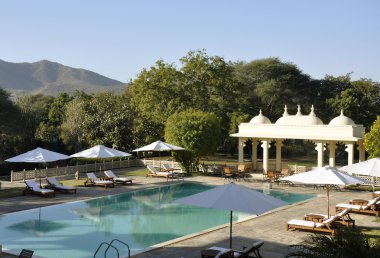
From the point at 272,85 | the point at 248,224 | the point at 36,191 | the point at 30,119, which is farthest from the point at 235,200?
the point at 272,85

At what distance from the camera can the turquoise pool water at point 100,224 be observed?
44.2ft

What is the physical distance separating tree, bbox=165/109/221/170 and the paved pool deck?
5.25 m

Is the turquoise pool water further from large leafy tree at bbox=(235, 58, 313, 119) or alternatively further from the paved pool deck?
large leafy tree at bbox=(235, 58, 313, 119)

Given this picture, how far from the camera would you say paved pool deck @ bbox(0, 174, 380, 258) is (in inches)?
472

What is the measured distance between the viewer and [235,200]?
1067 centimetres

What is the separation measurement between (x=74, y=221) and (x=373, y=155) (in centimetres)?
1602

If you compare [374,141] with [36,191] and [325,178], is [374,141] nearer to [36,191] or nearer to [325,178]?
[325,178]

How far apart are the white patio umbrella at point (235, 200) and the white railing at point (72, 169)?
1528 cm

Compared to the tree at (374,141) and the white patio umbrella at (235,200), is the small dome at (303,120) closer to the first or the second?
the tree at (374,141)

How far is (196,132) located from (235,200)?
19.7 m

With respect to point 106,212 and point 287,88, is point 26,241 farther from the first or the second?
point 287,88

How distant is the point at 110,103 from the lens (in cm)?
4266

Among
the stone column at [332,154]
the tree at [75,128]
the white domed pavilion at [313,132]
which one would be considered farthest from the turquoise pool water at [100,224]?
the tree at [75,128]

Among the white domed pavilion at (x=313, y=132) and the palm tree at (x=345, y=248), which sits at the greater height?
the white domed pavilion at (x=313, y=132)
